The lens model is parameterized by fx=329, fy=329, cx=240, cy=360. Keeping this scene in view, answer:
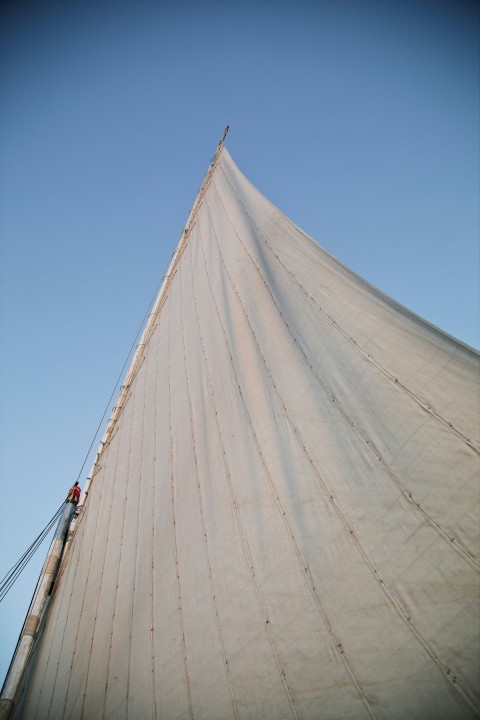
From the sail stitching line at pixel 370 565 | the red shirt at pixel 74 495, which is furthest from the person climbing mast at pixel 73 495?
the sail stitching line at pixel 370 565

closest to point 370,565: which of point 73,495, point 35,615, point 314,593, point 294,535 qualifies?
point 314,593

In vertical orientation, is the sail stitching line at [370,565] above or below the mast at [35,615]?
below

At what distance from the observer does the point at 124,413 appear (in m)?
6.23

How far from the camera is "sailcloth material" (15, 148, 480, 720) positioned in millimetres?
1726

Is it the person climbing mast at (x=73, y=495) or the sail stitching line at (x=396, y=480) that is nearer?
the sail stitching line at (x=396, y=480)

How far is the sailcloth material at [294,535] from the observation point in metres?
1.73

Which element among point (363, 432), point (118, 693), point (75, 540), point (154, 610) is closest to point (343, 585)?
point (363, 432)

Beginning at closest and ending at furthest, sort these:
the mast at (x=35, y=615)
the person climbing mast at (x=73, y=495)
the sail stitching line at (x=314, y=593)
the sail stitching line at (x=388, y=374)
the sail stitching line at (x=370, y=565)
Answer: the sail stitching line at (x=370, y=565)
the sail stitching line at (x=314, y=593)
the sail stitching line at (x=388, y=374)
the mast at (x=35, y=615)
the person climbing mast at (x=73, y=495)

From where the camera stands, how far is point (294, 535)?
2254 millimetres

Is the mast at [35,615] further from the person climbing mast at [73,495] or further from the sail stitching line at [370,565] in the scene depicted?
the sail stitching line at [370,565]

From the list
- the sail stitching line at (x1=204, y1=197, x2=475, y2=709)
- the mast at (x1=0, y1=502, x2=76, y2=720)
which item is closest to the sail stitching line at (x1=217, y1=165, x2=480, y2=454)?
the sail stitching line at (x1=204, y1=197, x2=475, y2=709)

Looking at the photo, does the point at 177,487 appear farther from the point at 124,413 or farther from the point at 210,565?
the point at 124,413

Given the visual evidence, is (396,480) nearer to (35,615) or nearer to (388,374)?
(388,374)

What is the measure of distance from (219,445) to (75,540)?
3.91 m
